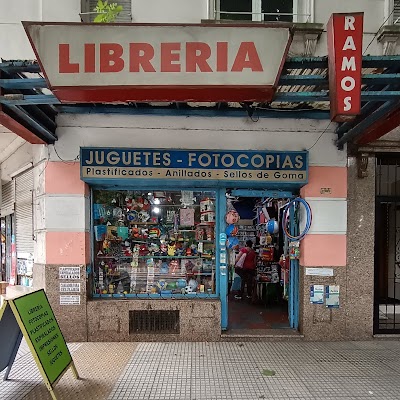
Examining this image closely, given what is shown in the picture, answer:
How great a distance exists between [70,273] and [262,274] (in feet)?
14.7

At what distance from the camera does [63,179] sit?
5.91m

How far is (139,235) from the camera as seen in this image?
21.4ft

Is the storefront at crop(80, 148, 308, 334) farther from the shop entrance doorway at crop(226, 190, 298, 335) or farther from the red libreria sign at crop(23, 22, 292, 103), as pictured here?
the red libreria sign at crop(23, 22, 292, 103)

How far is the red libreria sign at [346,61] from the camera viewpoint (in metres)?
3.81

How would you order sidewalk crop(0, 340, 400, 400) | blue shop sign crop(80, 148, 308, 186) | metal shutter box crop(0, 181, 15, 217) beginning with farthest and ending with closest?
metal shutter box crop(0, 181, 15, 217), blue shop sign crop(80, 148, 308, 186), sidewalk crop(0, 340, 400, 400)

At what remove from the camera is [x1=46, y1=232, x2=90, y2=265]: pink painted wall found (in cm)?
589

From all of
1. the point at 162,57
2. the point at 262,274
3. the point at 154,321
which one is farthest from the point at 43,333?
the point at 262,274

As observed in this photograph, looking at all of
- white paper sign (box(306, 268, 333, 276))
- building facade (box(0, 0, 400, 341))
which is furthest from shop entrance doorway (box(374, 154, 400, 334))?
white paper sign (box(306, 268, 333, 276))

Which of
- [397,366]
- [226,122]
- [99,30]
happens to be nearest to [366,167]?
[226,122]

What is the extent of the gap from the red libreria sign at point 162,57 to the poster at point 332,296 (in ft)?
12.2

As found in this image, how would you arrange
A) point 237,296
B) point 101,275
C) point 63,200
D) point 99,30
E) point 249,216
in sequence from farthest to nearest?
1. point 249,216
2. point 237,296
3. point 101,275
4. point 63,200
5. point 99,30

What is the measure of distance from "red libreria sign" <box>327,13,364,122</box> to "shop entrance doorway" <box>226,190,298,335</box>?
2.60 metres

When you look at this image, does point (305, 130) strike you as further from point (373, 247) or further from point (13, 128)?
point (13, 128)

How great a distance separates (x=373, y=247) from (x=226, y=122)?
10.8 feet
